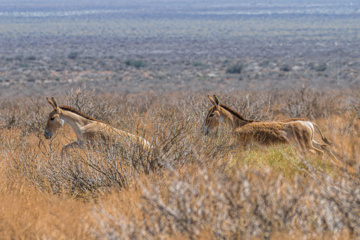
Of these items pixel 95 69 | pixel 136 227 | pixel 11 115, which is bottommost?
pixel 95 69

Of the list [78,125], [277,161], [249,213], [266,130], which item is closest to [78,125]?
[78,125]

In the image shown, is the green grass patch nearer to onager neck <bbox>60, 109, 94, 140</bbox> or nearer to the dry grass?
the dry grass

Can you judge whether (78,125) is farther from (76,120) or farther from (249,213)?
(249,213)

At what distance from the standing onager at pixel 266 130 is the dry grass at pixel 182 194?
258 millimetres

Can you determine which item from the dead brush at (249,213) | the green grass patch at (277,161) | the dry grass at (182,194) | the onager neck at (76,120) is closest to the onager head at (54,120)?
the onager neck at (76,120)

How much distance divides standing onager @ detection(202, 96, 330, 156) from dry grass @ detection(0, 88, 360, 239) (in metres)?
0.26

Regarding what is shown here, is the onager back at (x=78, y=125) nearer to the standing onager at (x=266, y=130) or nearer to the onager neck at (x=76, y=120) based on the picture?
the onager neck at (x=76, y=120)

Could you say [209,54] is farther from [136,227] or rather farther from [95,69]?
[136,227]

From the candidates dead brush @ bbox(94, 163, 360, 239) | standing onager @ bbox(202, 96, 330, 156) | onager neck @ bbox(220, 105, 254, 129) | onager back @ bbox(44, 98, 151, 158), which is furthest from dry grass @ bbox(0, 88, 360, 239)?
onager back @ bbox(44, 98, 151, 158)

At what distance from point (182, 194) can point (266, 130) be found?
4264mm

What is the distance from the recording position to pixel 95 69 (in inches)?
2089

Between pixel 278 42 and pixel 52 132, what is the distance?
81427 mm

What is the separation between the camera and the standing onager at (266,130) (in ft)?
24.8

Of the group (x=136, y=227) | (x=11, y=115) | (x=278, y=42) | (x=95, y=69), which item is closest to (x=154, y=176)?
(x=136, y=227)
